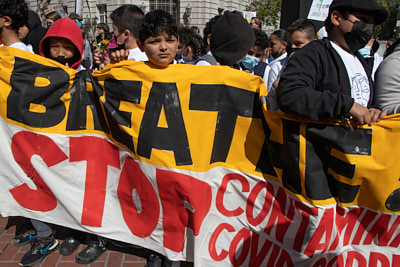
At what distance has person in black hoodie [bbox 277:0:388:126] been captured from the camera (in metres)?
1.74

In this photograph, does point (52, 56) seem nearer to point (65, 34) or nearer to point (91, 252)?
point (65, 34)

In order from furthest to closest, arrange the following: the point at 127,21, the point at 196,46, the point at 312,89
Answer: the point at 196,46
the point at 127,21
the point at 312,89

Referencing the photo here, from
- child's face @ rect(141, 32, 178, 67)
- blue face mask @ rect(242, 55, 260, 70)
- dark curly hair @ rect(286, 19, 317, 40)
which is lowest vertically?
blue face mask @ rect(242, 55, 260, 70)

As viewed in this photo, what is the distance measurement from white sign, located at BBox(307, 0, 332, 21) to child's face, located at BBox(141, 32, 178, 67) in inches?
137

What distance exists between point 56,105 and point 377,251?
2.56 metres

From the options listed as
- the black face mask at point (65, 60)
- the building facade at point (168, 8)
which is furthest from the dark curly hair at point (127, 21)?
the building facade at point (168, 8)

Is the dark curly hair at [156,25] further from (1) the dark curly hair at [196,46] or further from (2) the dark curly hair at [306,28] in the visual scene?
(1) the dark curly hair at [196,46]

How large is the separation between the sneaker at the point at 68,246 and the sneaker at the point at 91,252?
0.40 ft

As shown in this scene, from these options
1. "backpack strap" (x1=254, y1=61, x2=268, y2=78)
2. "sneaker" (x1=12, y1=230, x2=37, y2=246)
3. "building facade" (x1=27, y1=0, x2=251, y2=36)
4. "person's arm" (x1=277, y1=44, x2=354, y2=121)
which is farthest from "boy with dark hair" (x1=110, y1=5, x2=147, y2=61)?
"building facade" (x1=27, y1=0, x2=251, y2=36)

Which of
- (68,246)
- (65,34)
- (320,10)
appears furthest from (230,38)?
(320,10)

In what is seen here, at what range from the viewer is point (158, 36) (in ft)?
7.72

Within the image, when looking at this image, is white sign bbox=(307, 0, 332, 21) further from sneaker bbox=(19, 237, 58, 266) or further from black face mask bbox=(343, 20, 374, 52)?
sneaker bbox=(19, 237, 58, 266)

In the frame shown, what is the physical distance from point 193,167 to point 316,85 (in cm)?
98

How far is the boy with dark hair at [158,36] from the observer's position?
2328 millimetres
